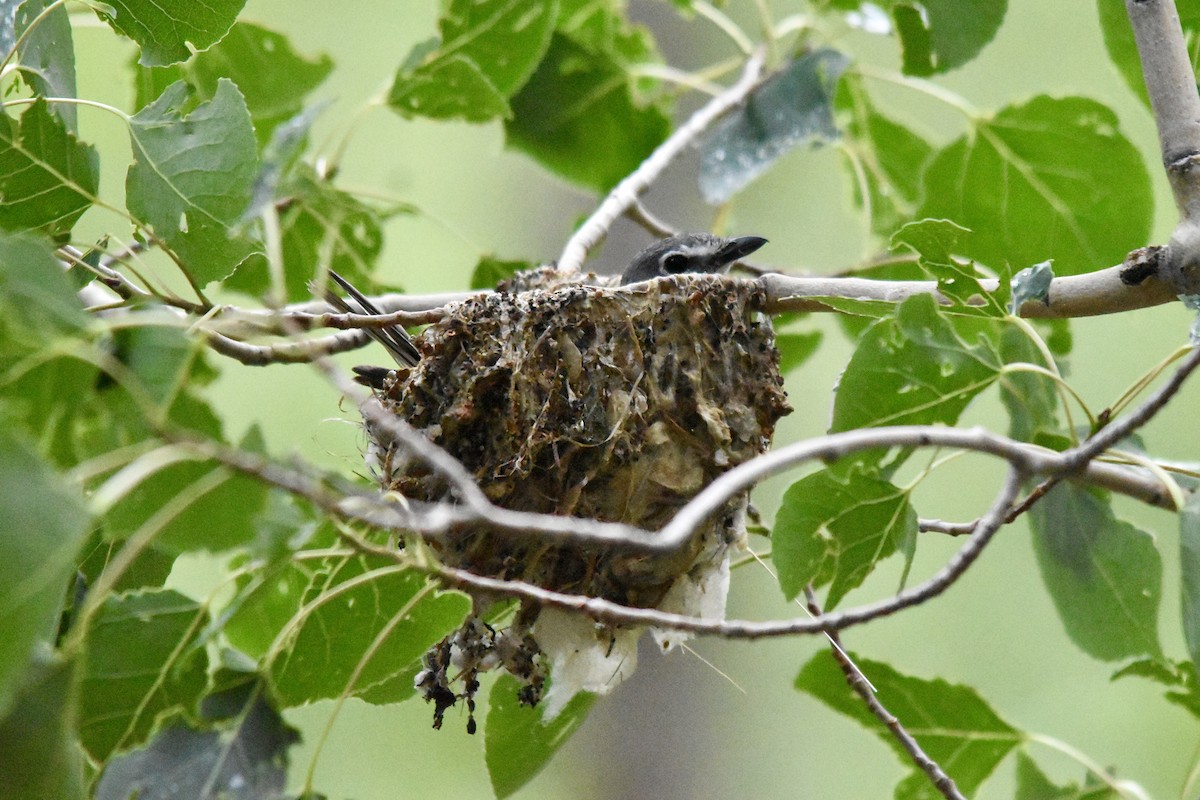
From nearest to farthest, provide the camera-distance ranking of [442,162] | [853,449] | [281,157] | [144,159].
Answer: [853,449] < [281,157] < [144,159] < [442,162]

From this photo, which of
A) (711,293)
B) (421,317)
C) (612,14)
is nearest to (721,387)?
(711,293)

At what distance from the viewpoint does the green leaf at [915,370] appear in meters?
1.99

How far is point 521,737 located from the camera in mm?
2648

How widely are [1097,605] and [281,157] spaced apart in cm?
221

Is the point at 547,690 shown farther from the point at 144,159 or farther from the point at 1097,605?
the point at 144,159

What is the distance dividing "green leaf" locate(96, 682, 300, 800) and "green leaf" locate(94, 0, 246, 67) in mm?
1458

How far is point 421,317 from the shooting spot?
2.52m

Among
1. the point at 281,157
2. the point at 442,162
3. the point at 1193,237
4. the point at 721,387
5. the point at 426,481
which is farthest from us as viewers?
the point at 442,162

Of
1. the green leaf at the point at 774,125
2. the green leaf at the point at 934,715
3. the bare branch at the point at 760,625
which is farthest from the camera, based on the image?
the green leaf at the point at 774,125

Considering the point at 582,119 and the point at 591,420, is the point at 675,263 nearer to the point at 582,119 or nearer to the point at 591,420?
the point at 582,119

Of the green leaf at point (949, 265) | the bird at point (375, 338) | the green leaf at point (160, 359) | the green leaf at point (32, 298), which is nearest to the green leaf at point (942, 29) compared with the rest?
the green leaf at point (949, 265)

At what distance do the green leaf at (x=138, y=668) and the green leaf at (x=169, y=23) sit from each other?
1.24 m

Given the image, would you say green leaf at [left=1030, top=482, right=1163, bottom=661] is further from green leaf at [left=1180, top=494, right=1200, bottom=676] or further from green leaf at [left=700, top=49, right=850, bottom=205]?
green leaf at [left=700, top=49, right=850, bottom=205]

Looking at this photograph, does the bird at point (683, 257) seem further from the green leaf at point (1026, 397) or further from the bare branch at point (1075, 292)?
the green leaf at point (1026, 397)
